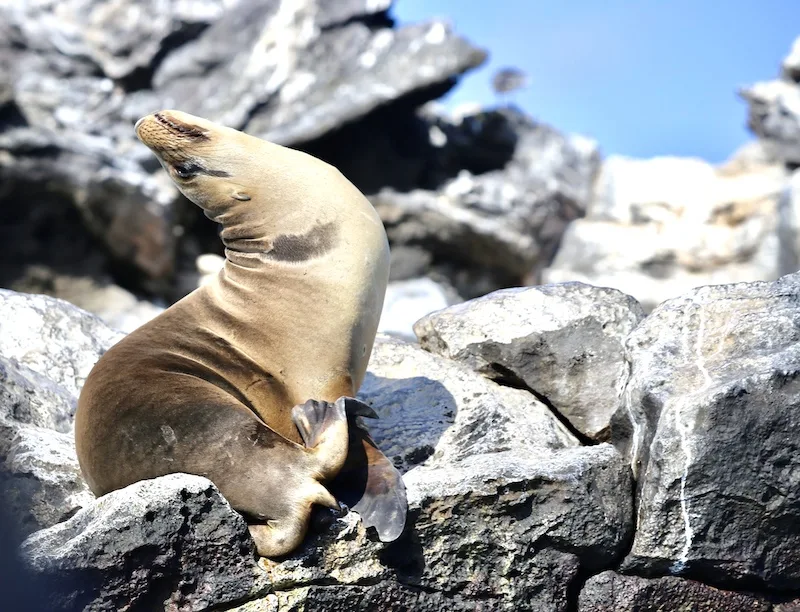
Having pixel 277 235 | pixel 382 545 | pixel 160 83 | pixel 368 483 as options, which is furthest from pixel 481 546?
pixel 160 83

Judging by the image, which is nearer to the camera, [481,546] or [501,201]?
[481,546]

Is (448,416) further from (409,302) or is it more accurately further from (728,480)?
(409,302)

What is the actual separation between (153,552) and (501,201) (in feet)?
41.8

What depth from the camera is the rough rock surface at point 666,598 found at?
3.56m

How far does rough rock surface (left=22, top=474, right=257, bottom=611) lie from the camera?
312 centimetres

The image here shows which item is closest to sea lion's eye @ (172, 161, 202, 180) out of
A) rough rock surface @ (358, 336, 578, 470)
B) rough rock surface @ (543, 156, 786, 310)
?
rough rock surface @ (358, 336, 578, 470)

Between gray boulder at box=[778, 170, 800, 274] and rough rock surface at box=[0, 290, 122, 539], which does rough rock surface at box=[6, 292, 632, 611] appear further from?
gray boulder at box=[778, 170, 800, 274]

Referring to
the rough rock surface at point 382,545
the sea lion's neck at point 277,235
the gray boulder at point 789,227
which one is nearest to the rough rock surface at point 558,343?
the rough rock surface at point 382,545

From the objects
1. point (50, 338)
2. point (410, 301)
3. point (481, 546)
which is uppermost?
point (481, 546)

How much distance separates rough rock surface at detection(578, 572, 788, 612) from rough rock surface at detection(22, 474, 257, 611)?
122cm

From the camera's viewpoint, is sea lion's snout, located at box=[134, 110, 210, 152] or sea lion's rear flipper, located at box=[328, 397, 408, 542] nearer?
sea lion's rear flipper, located at box=[328, 397, 408, 542]

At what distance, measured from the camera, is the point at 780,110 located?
60.3ft

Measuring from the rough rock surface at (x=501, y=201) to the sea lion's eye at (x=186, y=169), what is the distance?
1044cm

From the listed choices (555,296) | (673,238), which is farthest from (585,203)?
(555,296)
